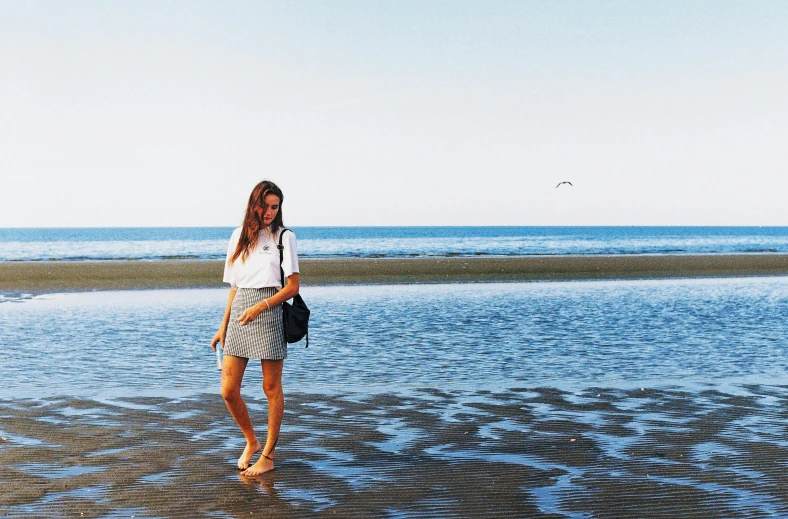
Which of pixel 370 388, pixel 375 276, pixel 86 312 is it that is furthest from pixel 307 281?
pixel 370 388

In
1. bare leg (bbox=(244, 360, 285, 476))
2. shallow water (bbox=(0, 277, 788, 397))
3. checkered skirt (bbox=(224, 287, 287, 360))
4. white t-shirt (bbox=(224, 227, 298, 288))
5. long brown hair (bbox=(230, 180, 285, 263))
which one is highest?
long brown hair (bbox=(230, 180, 285, 263))

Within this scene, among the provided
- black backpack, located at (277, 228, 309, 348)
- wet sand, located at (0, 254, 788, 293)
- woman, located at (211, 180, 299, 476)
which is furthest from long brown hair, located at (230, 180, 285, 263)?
wet sand, located at (0, 254, 788, 293)

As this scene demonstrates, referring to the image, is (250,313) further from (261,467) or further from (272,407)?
(261,467)

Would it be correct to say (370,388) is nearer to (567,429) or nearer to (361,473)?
(567,429)

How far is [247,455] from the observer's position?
553cm

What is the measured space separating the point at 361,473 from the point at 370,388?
308 centimetres

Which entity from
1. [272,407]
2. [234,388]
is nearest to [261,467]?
[272,407]

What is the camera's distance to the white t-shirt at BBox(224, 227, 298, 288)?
5.42 metres

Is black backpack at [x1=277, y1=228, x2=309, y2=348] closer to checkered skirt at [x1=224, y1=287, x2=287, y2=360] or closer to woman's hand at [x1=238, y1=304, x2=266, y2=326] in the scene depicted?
checkered skirt at [x1=224, y1=287, x2=287, y2=360]

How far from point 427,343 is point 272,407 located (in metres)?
6.49

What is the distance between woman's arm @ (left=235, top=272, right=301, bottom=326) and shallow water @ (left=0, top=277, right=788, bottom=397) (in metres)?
3.18

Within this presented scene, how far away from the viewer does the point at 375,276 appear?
28.7 metres

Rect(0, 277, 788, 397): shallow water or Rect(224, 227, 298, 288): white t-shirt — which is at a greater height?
Rect(224, 227, 298, 288): white t-shirt

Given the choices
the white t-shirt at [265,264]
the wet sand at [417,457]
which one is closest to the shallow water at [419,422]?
the wet sand at [417,457]
